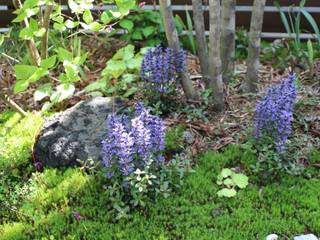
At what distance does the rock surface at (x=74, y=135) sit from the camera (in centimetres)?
396

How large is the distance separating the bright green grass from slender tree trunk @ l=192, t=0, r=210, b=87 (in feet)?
3.21

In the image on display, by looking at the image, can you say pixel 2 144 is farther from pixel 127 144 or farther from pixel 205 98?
pixel 205 98

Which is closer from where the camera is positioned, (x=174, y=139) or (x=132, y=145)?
(x=132, y=145)

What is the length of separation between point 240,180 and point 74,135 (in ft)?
4.20

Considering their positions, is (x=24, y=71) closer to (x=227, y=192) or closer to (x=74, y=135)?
(x=74, y=135)

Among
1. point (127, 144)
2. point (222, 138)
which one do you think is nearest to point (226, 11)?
point (222, 138)

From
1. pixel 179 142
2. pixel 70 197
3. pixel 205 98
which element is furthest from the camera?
pixel 205 98

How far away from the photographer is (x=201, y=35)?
4.43 metres

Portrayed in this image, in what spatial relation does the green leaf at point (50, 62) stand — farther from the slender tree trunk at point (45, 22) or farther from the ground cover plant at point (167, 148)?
the slender tree trunk at point (45, 22)

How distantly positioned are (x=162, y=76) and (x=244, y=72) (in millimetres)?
1133

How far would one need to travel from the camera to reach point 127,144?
3.46 meters

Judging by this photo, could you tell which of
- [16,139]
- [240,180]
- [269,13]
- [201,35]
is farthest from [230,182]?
[269,13]

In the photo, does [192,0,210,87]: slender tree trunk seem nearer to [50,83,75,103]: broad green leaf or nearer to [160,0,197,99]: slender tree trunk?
[160,0,197,99]: slender tree trunk

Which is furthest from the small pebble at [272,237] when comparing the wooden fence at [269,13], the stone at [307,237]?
the wooden fence at [269,13]
